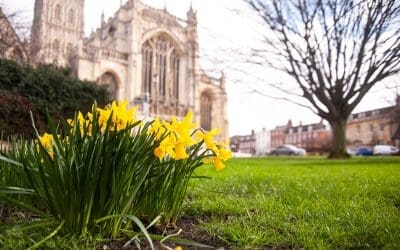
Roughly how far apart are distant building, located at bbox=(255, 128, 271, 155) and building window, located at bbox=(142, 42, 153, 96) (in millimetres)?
40247

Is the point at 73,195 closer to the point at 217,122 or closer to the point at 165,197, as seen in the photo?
the point at 165,197

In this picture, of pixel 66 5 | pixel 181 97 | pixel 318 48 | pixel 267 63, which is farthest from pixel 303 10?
pixel 66 5

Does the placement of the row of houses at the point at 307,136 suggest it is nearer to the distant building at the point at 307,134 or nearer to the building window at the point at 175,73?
the distant building at the point at 307,134

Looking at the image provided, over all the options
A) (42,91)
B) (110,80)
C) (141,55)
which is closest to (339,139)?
(42,91)

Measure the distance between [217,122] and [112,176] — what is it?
1512 inches

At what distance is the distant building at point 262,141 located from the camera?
6961 cm

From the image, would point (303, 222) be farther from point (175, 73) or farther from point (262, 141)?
point (262, 141)

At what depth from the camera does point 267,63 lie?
1269cm

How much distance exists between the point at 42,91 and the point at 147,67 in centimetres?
2289

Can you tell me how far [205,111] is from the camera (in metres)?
39.7

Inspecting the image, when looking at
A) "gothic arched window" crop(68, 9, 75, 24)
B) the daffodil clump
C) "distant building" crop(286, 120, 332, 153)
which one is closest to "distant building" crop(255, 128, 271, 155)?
"distant building" crop(286, 120, 332, 153)

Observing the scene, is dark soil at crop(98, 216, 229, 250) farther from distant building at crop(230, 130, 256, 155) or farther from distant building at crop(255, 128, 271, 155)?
distant building at crop(230, 130, 256, 155)

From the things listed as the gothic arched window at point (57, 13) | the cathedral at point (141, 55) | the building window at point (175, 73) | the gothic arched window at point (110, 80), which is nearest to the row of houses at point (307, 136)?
the cathedral at point (141, 55)

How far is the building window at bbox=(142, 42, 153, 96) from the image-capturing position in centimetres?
3319
